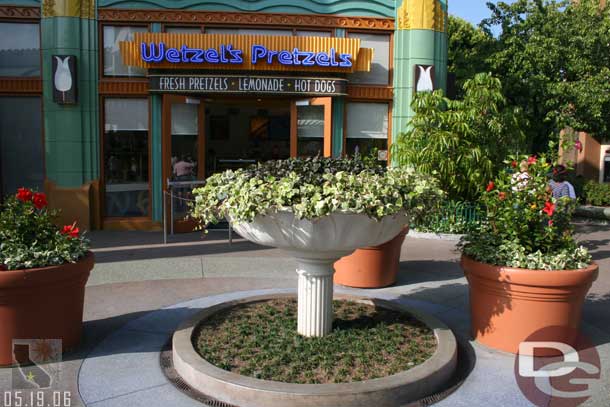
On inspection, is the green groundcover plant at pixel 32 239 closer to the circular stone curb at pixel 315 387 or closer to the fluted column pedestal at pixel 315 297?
the circular stone curb at pixel 315 387

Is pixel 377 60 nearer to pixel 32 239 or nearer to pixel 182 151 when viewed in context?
pixel 182 151

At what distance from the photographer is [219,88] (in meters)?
11.7

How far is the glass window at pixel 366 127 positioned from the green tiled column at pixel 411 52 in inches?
11.2

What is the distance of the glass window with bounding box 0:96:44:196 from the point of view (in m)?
12.0

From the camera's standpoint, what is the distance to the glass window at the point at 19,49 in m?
11.8

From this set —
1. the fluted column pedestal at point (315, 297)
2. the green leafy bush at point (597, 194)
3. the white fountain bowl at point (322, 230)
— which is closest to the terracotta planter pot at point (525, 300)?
the white fountain bowl at point (322, 230)

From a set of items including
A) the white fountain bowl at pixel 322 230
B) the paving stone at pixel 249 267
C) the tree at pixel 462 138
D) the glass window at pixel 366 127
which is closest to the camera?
the white fountain bowl at pixel 322 230

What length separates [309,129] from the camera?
12.5m

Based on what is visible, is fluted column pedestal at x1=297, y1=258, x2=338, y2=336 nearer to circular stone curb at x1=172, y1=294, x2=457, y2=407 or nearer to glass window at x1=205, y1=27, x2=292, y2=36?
circular stone curb at x1=172, y1=294, x2=457, y2=407

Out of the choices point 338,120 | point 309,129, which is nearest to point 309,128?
point 309,129

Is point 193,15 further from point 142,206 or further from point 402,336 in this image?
point 402,336

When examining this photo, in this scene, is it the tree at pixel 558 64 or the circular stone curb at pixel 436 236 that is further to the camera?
the tree at pixel 558 64

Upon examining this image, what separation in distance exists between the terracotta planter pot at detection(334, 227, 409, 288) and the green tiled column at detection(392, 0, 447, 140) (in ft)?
18.2

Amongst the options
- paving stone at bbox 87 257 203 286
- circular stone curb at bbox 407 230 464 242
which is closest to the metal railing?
paving stone at bbox 87 257 203 286
